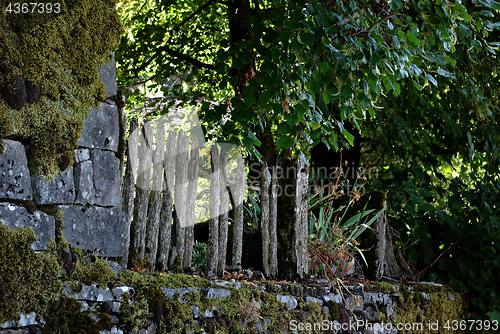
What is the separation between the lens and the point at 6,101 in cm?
182

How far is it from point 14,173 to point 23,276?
433mm

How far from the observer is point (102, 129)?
7.22 feet

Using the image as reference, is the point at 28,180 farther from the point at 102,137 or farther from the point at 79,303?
the point at 79,303

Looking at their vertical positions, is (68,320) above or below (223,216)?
below

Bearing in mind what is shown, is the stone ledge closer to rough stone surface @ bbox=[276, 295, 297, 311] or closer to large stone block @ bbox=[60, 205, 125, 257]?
rough stone surface @ bbox=[276, 295, 297, 311]

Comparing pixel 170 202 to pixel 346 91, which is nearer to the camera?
pixel 346 91

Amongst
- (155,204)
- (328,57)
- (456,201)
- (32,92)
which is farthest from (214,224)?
(456,201)

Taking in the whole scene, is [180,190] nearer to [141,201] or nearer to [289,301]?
[141,201]

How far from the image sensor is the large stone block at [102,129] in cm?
212

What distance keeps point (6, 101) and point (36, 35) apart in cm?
35

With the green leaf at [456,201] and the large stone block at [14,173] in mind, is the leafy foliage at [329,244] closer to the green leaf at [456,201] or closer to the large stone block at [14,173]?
the green leaf at [456,201]

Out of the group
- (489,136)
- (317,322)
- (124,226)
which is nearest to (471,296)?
(489,136)

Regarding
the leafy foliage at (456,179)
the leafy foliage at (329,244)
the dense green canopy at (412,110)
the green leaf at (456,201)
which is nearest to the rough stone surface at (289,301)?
the leafy foliage at (329,244)

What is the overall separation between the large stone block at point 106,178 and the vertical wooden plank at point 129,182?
20 cm
